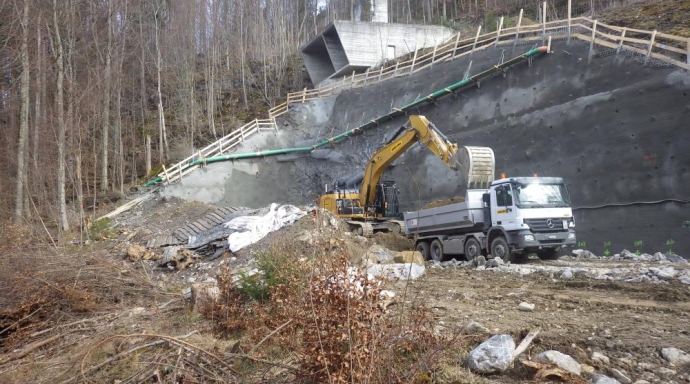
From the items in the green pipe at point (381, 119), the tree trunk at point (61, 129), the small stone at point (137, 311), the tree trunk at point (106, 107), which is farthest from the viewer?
the tree trunk at point (106, 107)

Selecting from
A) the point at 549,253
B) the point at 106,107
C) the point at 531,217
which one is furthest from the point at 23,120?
the point at 549,253

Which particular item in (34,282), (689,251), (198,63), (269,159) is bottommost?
(689,251)

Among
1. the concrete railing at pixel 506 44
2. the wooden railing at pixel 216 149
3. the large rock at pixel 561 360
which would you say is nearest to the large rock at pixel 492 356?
the large rock at pixel 561 360

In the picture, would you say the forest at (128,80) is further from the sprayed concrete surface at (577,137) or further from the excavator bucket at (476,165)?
the excavator bucket at (476,165)

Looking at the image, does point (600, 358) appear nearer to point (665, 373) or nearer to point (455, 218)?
point (665, 373)

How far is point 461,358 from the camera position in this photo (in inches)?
203

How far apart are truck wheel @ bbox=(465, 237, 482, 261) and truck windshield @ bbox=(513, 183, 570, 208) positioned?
190 centimetres

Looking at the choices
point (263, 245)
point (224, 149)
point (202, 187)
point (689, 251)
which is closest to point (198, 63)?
point (224, 149)

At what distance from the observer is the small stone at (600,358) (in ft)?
16.3

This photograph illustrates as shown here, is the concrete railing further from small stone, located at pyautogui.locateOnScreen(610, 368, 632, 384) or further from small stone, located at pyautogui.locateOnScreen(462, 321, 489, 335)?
small stone, located at pyautogui.locateOnScreen(610, 368, 632, 384)

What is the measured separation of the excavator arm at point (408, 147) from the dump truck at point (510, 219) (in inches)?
50.8

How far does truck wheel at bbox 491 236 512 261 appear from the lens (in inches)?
531

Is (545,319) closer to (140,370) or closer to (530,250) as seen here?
(140,370)

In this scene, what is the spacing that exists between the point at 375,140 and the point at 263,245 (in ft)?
48.4
